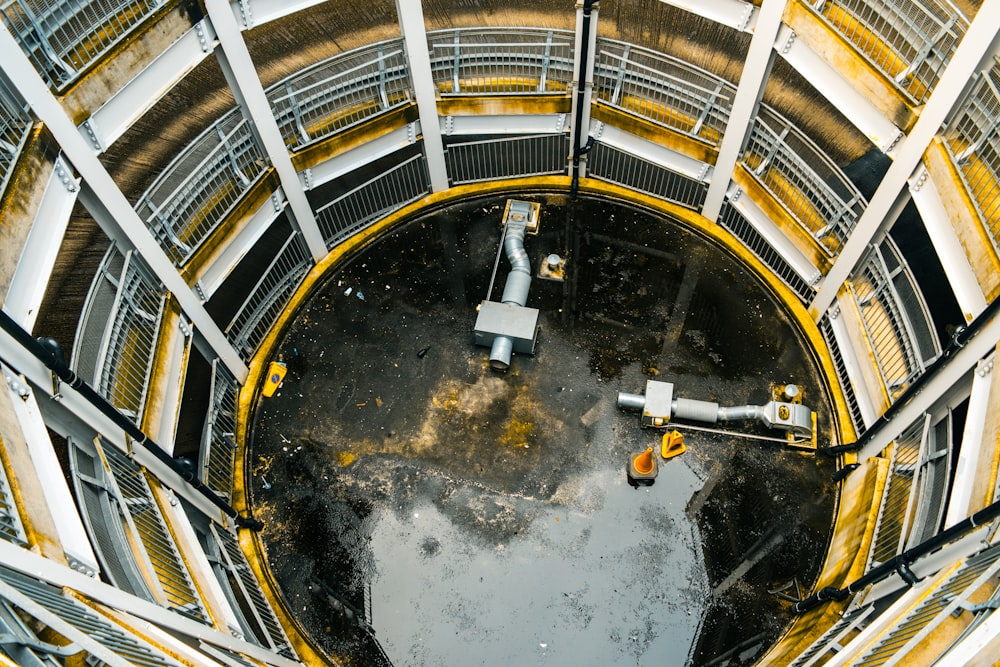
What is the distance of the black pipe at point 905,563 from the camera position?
10875 millimetres

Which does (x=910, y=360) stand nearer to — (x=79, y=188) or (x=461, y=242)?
(x=461, y=242)

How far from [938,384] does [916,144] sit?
440 cm

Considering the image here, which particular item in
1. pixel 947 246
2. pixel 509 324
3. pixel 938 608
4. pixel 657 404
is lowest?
pixel 938 608

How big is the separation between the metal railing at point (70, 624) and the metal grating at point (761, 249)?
Answer: 1609 cm

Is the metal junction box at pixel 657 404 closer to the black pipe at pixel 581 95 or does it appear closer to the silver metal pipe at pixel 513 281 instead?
the silver metal pipe at pixel 513 281

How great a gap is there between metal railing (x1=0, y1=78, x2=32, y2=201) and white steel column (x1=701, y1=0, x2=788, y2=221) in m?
13.5

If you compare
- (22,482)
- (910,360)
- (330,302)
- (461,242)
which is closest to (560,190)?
(461,242)

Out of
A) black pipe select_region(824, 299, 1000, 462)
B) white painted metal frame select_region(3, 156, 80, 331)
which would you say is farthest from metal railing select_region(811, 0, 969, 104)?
white painted metal frame select_region(3, 156, 80, 331)

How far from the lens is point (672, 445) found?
1744 centimetres

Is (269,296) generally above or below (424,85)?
below

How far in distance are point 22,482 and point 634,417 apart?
41.0 feet

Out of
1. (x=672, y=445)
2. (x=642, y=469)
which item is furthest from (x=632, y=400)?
(x=642, y=469)

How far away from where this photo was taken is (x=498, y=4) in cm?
2153

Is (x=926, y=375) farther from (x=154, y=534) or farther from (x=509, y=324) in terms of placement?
(x=154, y=534)
